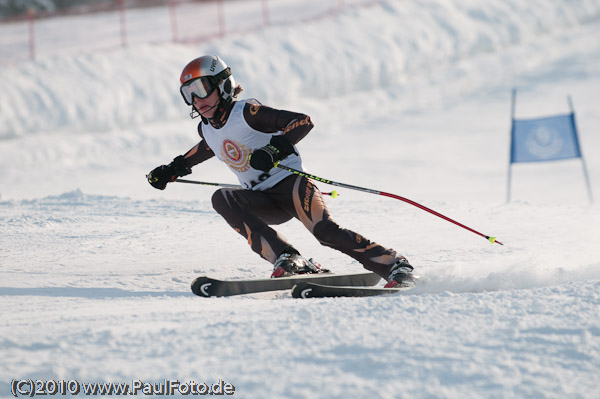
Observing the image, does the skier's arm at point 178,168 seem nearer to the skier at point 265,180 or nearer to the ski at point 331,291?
the skier at point 265,180

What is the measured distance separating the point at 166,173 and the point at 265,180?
0.63m

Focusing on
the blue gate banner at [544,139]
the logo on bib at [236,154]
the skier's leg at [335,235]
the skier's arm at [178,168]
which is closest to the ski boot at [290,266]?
the skier's leg at [335,235]

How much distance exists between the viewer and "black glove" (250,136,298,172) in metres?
4.00

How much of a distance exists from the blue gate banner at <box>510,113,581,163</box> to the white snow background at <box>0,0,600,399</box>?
781mm

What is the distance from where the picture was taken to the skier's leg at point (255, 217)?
4250mm

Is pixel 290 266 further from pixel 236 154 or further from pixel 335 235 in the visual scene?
pixel 236 154

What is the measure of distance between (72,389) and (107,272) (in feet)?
6.43

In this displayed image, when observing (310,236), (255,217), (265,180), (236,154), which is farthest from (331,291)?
(310,236)

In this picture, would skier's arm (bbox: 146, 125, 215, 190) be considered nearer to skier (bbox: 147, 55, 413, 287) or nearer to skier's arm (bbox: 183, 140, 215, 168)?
skier's arm (bbox: 183, 140, 215, 168)

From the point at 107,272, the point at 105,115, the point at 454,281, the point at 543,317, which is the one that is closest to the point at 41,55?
the point at 105,115

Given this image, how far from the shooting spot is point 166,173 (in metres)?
4.70

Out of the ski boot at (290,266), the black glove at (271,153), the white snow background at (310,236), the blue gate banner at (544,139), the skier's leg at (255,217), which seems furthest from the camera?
the blue gate banner at (544,139)

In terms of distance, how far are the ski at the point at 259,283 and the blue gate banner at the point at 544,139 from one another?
16.5 ft

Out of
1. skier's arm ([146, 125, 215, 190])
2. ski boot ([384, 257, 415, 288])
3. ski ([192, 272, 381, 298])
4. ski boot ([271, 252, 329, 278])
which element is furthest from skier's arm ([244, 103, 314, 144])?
ski boot ([384, 257, 415, 288])
